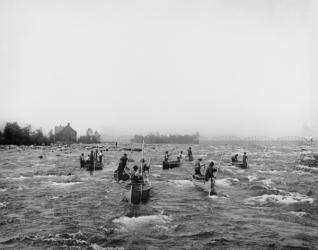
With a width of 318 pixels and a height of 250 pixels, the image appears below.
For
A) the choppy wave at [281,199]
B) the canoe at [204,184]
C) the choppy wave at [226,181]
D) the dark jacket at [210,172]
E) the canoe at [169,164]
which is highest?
the dark jacket at [210,172]

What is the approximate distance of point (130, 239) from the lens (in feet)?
50.4

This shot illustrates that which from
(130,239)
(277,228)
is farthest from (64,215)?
(277,228)

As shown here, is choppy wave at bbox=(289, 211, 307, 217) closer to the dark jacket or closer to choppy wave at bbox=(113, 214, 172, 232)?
the dark jacket

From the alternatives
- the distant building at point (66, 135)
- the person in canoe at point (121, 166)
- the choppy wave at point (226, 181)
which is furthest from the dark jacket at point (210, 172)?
the distant building at point (66, 135)

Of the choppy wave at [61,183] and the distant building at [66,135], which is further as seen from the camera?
the distant building at [66,135]

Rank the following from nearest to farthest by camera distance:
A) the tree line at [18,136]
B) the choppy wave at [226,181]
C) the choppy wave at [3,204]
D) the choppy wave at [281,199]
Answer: the choppy wave at [3,204], the choppy wave at [281,199], the choppy wave at [226,181], the tree line at [18,136]

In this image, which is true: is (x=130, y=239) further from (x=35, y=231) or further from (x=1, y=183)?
(x=1, y=183)

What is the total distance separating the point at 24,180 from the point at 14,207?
1281 centimetres

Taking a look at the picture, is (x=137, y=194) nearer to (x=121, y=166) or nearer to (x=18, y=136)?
(x=121, y=166)

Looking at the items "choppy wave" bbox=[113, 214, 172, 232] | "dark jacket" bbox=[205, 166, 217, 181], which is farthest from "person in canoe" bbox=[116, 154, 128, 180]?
"choppy wave" bbox=[113, 214, 172, 232]

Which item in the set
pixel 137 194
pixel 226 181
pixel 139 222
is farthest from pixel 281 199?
pixel 139 222

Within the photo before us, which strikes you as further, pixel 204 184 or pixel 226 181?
pixel 226 181

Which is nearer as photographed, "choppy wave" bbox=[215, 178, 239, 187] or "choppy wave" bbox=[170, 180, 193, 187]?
"choppy wave" bbox=[170, 180, 193, 187]

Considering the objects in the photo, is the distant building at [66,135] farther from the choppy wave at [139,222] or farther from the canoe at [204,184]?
the choppy wave at [139,222]
